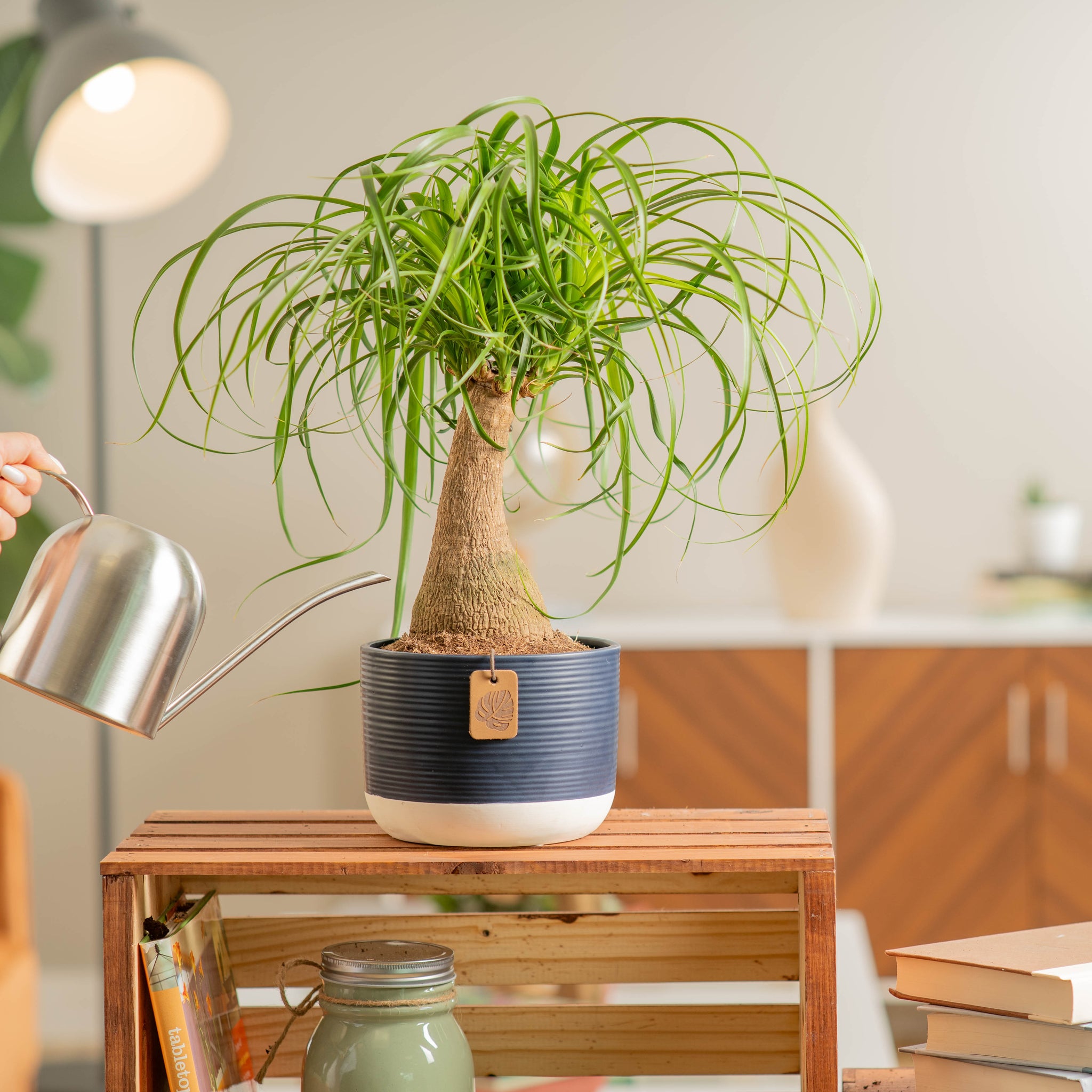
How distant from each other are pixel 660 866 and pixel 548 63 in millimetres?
2708

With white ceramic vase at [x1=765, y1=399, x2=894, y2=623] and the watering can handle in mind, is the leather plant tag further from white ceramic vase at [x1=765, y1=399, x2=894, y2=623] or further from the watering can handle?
white ceramic vase at [x1=765, y1=399, x2=894, y2=623]

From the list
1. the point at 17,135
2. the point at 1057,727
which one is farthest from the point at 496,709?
the point at 17,135

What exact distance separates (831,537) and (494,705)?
2.03m

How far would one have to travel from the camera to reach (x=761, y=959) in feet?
2.94

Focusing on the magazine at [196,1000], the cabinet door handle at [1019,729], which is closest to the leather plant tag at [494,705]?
the magazine at [196,1000]

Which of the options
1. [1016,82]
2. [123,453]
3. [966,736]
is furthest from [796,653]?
[123,453]

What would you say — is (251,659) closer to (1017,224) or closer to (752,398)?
(752,398)

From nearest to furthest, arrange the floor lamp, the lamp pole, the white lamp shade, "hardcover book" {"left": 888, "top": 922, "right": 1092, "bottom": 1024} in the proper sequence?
"hardcover book" {"left": 888, "top": 922, "right": 1092, "bottom": 1024} → the floor lamp → the lamp pole → the white lamp shade

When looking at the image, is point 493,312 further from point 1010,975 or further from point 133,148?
point 133,148

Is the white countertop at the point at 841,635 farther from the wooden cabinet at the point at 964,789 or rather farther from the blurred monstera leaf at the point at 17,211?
the blurred monstera leaf at the point at 17,211

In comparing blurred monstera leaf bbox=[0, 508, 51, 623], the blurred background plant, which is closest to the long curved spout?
blurred monstera leaf bbox=[0, 508, 51, 623]

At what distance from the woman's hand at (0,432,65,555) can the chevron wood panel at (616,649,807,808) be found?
1900mm

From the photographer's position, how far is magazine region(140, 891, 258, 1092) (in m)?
0.77

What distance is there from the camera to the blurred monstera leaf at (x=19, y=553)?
304 centimetres
